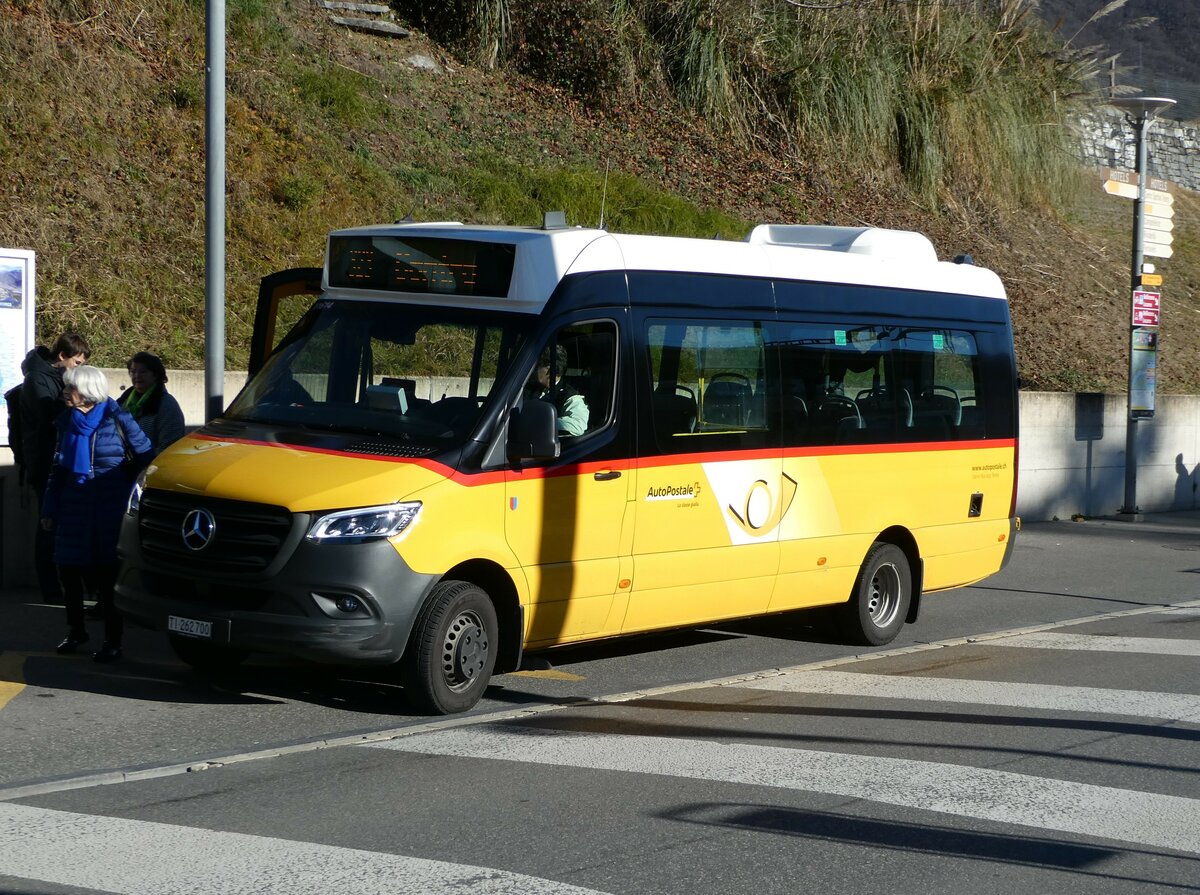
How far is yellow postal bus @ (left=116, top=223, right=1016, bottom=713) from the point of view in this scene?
7.63m

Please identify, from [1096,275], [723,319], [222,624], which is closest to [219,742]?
[222,624]

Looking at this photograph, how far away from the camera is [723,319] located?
→ 380 inches

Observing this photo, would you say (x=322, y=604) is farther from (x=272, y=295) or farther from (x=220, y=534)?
(x=272, y=295)

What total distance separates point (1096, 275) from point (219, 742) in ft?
Answer: 92.5

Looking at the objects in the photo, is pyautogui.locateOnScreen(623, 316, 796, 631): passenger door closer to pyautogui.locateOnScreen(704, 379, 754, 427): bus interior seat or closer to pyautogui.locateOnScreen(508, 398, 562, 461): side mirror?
pyautogui.locateOnScreen(704, 379, 754, 427): bus interior seat

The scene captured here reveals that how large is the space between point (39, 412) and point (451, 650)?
14.9 ft

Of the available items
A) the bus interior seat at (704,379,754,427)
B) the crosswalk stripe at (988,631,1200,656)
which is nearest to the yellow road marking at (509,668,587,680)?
the bus interior seat at (704,379,754,427)

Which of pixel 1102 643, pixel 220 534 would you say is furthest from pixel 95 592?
pixel 1102 643

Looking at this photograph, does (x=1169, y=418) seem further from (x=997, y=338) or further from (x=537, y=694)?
(x=537, y=694)

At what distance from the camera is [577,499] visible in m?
8.52

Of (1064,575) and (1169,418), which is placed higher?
(1169,418)

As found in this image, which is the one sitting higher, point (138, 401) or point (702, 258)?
point (702, 258)

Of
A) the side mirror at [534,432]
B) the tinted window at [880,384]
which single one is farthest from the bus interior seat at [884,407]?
the side mirror at [534,432]

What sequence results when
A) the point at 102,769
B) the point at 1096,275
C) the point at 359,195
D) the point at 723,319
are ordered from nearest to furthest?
the point at 102,769 < the point at 723,319 < the point at 359,195 < the point at 1096,275
